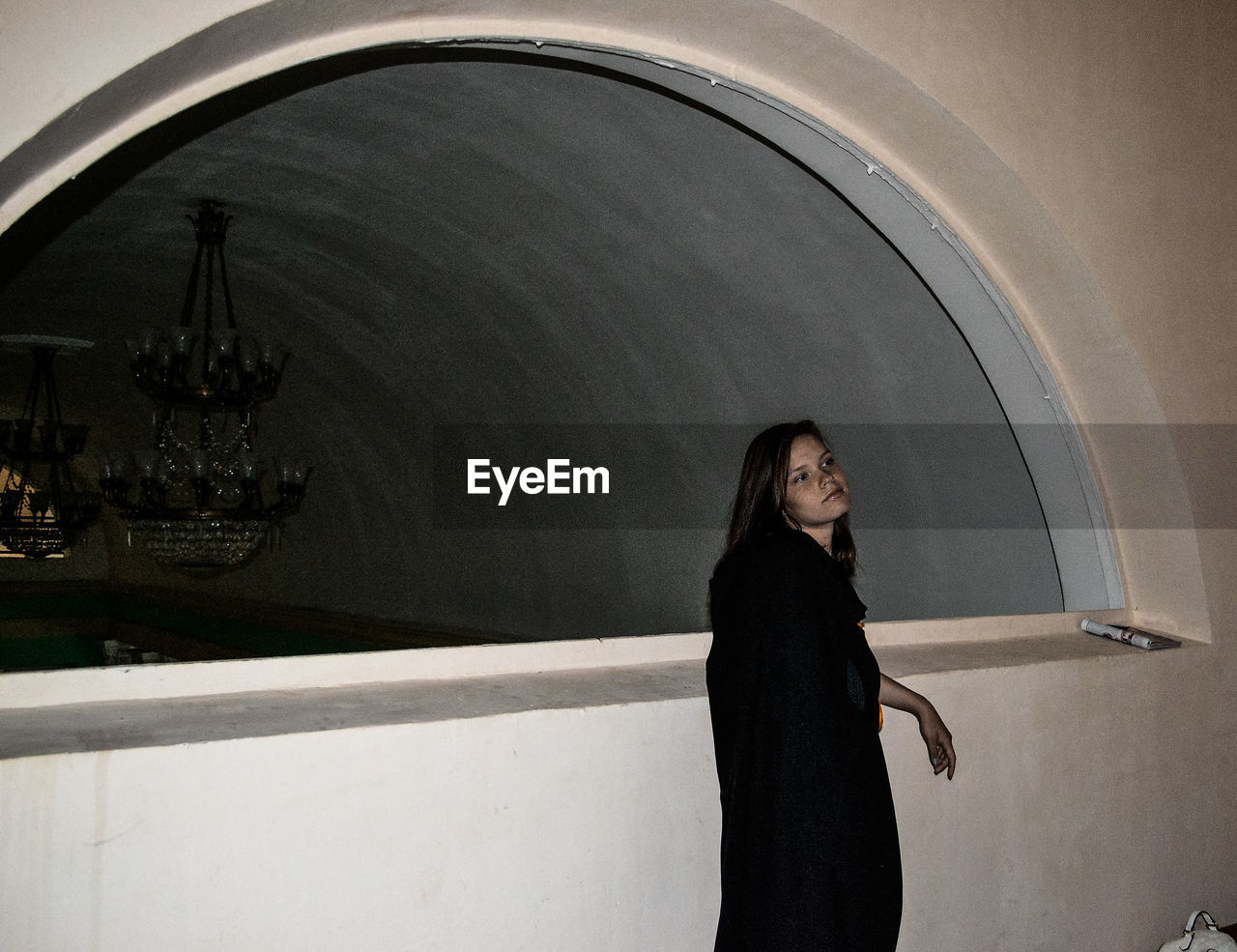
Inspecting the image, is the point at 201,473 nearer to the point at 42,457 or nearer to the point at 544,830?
the point at 42,457

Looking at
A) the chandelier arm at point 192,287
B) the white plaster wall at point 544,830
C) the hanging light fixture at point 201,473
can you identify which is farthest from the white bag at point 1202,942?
the chandelier arm at point 192,287

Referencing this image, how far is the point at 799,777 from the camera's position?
65.2 inches

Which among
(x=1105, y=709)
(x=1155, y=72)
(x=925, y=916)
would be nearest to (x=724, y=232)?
(x=1155, y=72)

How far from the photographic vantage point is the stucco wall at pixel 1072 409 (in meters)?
1.57

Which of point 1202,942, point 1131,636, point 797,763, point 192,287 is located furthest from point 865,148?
point 192,287

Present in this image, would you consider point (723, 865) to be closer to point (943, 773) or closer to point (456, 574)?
point (943, 773)

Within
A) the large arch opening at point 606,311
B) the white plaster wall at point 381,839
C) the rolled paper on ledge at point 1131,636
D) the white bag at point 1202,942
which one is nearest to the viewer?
the white plaster wall at point 381,839

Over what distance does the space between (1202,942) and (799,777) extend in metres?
1.77

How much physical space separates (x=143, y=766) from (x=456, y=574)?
5.71 m

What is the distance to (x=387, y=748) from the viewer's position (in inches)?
67.9

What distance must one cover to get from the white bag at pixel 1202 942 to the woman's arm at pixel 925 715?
1196 mm

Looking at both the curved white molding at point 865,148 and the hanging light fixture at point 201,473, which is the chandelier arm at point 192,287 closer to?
the hanging light fixture at point 201,473

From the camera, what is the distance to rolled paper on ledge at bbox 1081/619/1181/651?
2889 mm

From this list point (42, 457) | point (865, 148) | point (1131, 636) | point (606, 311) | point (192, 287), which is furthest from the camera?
point (42, 457)
